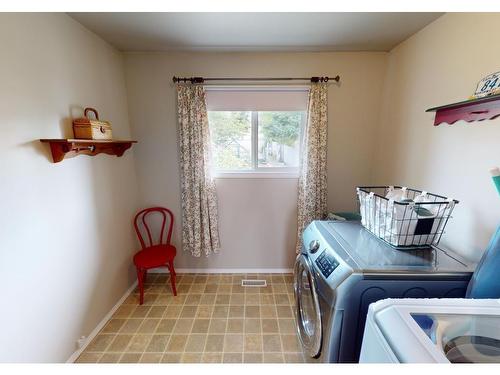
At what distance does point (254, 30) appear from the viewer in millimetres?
1848

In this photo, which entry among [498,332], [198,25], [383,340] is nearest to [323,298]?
[383,340]

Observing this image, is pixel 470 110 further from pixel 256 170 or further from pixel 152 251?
pixel 152 251

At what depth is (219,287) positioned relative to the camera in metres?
2.50

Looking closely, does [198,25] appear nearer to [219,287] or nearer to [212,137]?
[212,137]

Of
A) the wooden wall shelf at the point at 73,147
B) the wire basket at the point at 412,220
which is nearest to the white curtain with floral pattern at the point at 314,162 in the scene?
the wire basket at the point at 412,220

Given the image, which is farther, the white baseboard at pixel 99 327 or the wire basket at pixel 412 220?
the white baseboard at pixel 99 327

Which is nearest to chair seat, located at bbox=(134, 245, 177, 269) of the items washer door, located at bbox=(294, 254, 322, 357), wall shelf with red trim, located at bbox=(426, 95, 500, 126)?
washer door, located at bbox=(294, 254, 322, 357)

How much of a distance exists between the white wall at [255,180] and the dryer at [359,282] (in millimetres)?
1279

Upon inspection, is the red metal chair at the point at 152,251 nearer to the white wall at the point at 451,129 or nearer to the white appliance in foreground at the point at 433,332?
the white appliance in foreground at the point at 433,332

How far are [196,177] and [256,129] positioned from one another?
2.70 feet

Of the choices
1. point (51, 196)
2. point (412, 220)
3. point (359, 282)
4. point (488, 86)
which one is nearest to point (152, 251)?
point (51, 196)

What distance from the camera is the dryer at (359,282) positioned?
3.47 ft

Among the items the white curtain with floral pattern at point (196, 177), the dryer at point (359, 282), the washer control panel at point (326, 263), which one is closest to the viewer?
the dryer at point (359, 282)
